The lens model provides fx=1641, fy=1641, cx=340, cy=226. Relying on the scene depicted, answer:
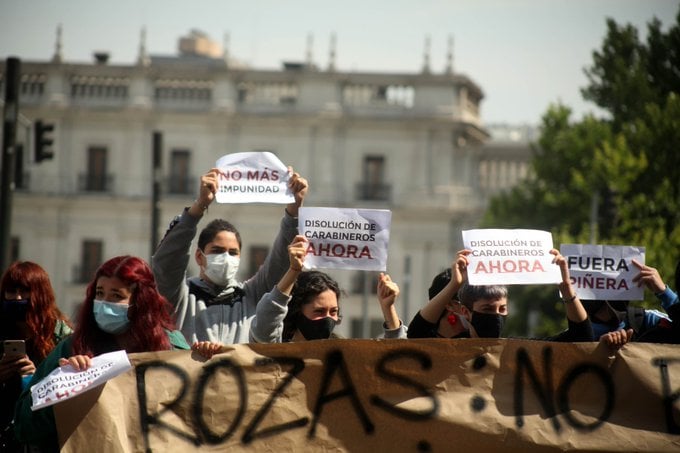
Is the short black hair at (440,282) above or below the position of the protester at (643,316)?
above

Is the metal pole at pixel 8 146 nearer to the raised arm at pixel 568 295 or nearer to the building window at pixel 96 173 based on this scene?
the raised arm at pixel 568 295

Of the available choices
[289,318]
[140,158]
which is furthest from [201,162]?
[289,318]

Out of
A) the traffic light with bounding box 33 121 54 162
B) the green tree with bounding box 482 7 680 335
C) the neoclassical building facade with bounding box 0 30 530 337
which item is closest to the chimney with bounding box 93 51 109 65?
the neoclassical building facade with bounding box 0 30 530 337

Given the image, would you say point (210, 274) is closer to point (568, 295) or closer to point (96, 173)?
point (568, 295)

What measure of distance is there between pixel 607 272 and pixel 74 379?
2.63 metres

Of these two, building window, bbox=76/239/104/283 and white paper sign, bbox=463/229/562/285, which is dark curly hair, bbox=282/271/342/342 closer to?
white paper sign, bbox=463/229/562/285

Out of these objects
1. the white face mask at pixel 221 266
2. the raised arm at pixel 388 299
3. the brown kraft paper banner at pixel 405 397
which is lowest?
the brown kraft paper banner at pixel 405 397

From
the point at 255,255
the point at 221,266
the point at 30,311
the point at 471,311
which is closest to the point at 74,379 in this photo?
the point at 30,311

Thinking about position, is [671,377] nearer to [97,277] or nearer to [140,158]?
[97,277]

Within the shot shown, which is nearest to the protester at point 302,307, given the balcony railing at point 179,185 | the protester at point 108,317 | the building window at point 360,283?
the protester at point 108,317

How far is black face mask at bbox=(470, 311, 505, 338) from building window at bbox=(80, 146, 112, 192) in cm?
5489

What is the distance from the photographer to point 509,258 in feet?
23.4

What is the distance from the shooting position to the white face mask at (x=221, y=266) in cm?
773

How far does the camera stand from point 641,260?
7586 mm
